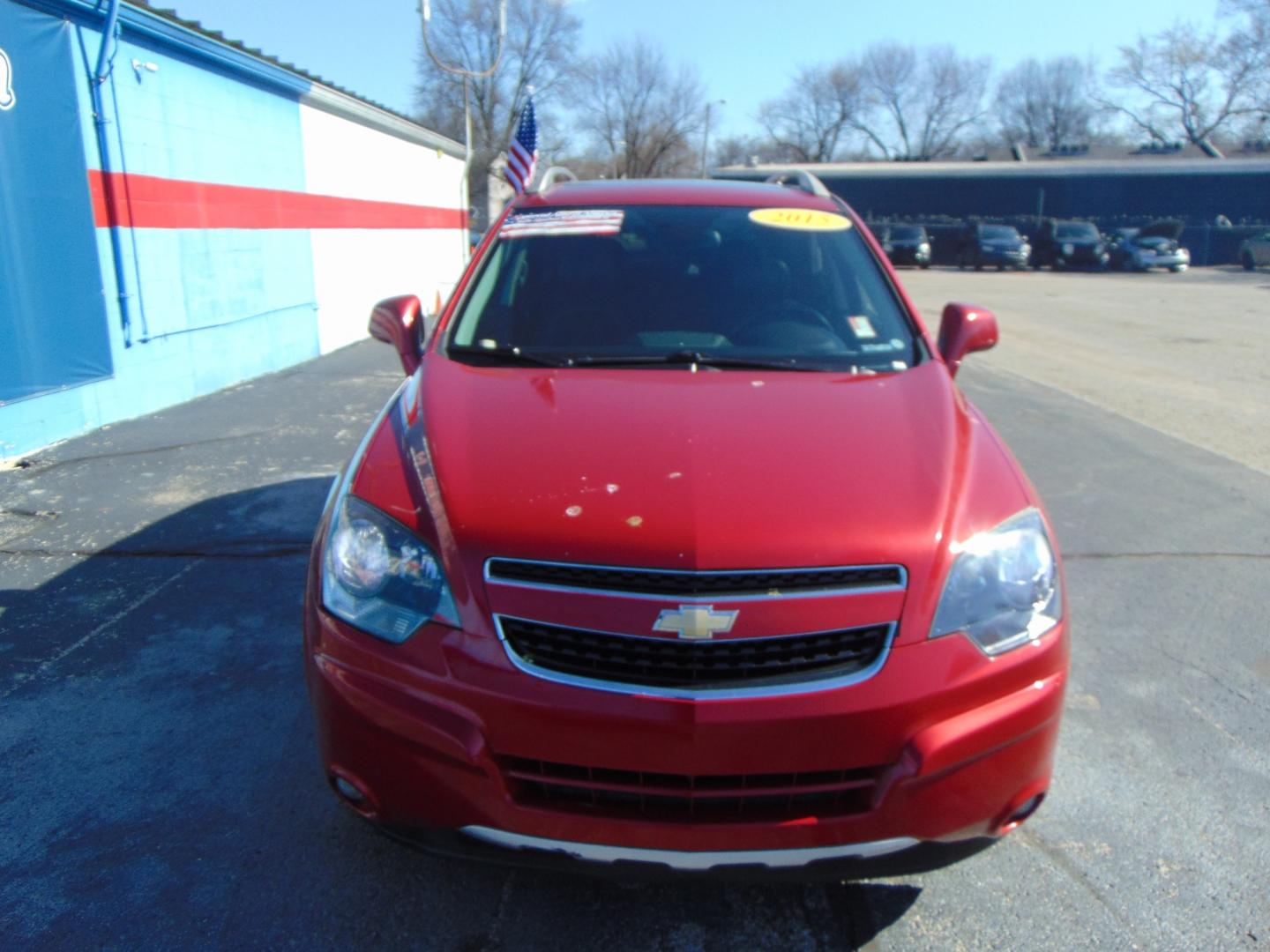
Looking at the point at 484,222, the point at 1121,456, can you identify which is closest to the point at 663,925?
the point at 1121,456

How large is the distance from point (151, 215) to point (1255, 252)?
36771 mm

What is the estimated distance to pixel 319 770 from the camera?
3.06 metres

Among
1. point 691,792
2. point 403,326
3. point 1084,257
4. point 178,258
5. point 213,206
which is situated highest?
point 213,206

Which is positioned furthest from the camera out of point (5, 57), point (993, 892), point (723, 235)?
point (5, 57)

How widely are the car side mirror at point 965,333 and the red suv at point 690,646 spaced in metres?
1.01

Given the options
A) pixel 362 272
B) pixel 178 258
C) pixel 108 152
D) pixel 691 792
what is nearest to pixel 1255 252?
pixel 362 272

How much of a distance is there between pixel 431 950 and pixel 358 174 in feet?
40.9

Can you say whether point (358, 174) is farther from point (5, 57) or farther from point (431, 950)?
point (431, 950)

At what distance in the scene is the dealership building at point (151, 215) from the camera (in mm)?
6715

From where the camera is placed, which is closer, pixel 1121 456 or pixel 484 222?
pixel 1121 456

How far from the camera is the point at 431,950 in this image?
2.31 metres

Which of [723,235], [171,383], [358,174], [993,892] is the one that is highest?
[358,174]

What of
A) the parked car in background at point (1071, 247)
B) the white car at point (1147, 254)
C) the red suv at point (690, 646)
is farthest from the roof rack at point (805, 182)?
the white car at point (1147, 254)

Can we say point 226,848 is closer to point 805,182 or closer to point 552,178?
point 552,178
